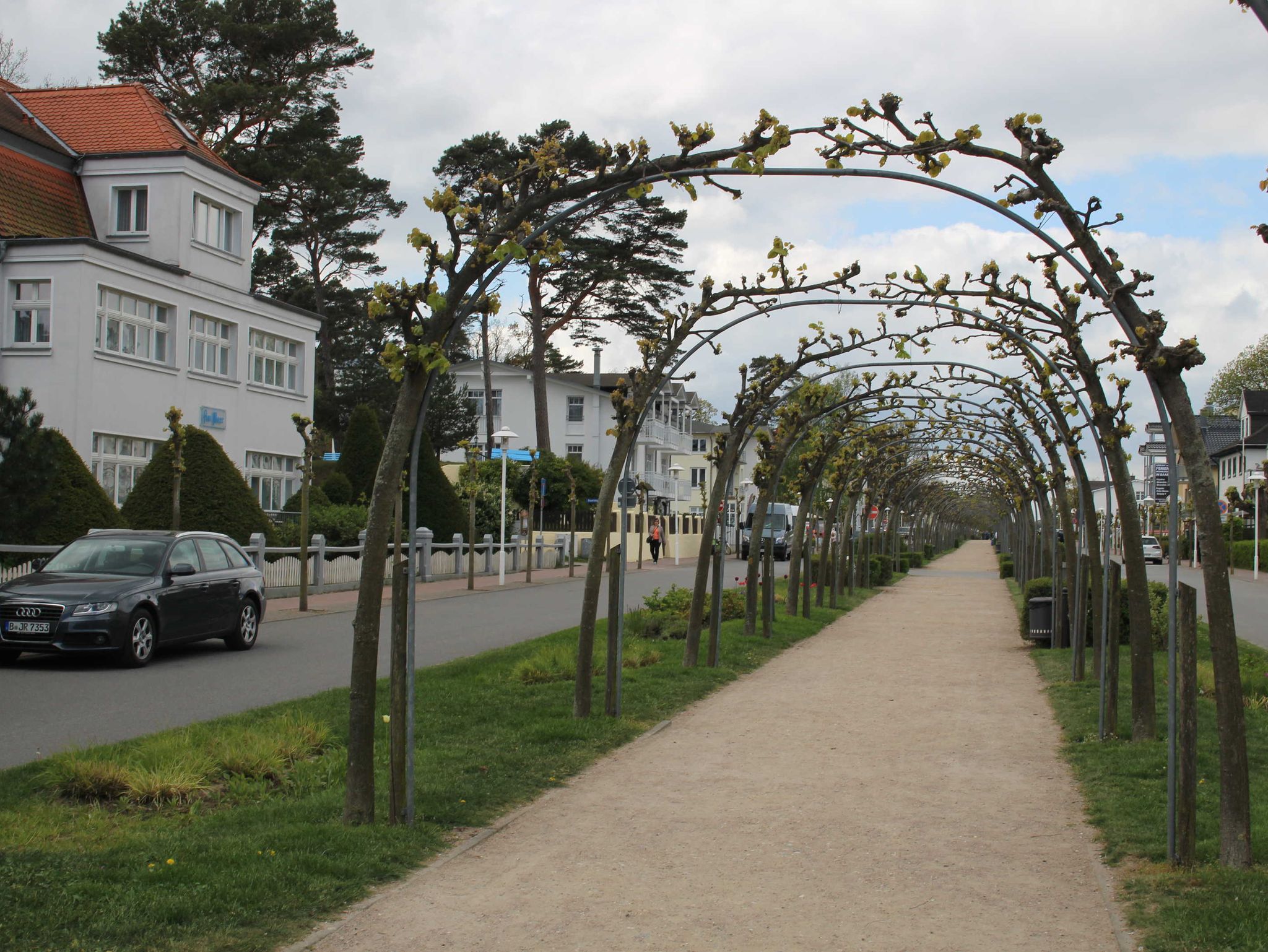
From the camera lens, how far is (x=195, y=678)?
46.9 ft

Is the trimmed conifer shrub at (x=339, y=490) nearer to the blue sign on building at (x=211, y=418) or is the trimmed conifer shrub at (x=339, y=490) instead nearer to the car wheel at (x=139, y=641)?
the blue sign on building at (x=211, y=418)

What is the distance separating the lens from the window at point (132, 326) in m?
28.6

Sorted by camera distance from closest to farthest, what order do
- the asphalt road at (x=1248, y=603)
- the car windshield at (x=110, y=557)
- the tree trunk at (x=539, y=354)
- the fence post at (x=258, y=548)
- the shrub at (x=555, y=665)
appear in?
the shrub at (x=555, y=665) → the car windshield at (x=110, y=557) → the asphalt road at (x=1248, y=603) → the fence post at (x=258, y=548) → the tree trunk at (x=539, y=354)

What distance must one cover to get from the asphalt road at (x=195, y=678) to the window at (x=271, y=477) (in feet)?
39.4

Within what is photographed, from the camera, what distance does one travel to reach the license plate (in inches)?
568

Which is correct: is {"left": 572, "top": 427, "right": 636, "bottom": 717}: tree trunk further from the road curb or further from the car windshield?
the car windshield

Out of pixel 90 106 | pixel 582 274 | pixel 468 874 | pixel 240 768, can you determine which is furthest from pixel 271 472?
pixel 468 874

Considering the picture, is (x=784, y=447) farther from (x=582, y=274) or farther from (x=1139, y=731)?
(x=582, y=274)

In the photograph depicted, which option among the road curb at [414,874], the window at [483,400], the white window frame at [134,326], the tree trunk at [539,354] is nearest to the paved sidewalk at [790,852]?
the road curb at [414,874]

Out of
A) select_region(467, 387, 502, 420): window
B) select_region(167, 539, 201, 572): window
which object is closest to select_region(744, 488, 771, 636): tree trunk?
select_region(167, 539, 201, 572): window

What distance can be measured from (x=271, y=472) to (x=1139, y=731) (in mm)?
28914

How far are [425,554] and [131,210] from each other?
10839 mm

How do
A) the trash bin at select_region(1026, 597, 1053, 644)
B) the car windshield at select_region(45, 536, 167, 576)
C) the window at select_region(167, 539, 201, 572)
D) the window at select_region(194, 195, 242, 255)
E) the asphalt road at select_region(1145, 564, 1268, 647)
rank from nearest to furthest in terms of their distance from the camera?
the car windshield at select_region(45, 536, 167, 576) < the window at select_region(167, 539, 201, 572) < the trash bin at select_region(1026, 597, 1053, 644) < the asphalt road at select_region(1145, 564, 1268, 647) < the window at select_region(194, 195, 242, 255)

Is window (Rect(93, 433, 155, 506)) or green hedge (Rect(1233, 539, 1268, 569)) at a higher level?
window (Rect(93, 433, 155, 506))
